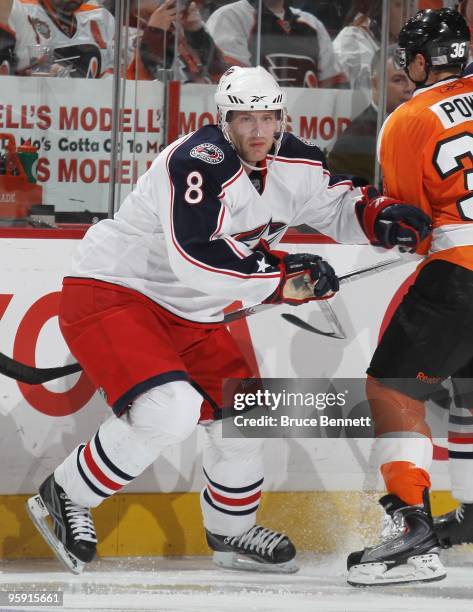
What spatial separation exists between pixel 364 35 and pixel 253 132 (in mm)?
1042

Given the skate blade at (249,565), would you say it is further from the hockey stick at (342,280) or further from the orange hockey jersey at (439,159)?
the orange hockey jersey at (439,159)

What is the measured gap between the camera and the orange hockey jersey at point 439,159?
2682 millimetres

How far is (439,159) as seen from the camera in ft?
8.80

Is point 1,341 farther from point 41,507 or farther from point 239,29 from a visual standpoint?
point 239,29

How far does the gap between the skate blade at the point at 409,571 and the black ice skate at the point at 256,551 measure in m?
0.29

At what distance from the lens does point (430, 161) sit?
8.82 ft

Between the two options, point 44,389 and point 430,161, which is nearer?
point 430,161

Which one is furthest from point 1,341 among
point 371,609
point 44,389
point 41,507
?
point 371,609

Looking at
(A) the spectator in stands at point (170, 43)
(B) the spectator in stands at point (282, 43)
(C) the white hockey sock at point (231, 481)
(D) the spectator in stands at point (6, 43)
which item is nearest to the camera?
(C) the white hockey sock at point (231, 481)

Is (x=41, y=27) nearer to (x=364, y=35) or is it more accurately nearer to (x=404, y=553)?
(x=364, y=35)

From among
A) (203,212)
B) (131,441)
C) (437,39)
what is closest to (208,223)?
(203,212)

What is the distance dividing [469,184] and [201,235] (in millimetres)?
640

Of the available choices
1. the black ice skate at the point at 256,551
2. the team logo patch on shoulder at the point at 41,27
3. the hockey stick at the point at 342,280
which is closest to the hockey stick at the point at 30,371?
the hockey stick at the point at 342,280

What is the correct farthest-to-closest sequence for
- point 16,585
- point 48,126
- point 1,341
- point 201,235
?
point 48,126, point 1,341, point 16,585, point 201,235
